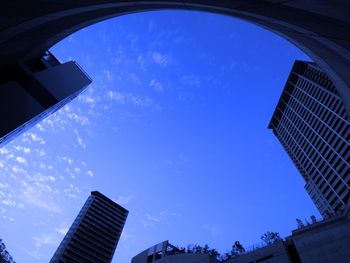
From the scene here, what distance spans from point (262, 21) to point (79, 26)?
7.73 metres

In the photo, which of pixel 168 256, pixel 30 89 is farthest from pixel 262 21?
pixel 168 256

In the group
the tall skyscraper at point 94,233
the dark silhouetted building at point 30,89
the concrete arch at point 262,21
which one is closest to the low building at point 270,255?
the dark silhouetted building at point 30,89

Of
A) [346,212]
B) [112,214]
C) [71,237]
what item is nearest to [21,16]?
[346,212]

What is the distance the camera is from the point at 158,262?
56938 millimetres

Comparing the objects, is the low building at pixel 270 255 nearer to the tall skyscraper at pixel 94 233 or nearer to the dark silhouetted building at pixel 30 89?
the dark silhouetted building at pixel 30 89

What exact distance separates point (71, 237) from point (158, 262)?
52.4 m

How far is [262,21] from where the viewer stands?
7828 mm

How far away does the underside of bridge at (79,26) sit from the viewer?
533cm

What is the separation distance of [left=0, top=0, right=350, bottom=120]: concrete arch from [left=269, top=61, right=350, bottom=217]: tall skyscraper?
72594 millimetres

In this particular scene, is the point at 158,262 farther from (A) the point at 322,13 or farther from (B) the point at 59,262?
(A) the point at 322,13

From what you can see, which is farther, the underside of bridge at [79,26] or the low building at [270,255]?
the low building at [270,255]

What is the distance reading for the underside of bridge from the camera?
5.33m

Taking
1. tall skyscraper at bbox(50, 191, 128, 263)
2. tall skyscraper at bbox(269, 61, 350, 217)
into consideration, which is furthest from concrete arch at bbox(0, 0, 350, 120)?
tall skyscraper at bbox(50, 191, 128, 263)

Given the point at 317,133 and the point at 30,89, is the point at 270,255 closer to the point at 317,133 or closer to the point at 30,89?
the point at 30,89
